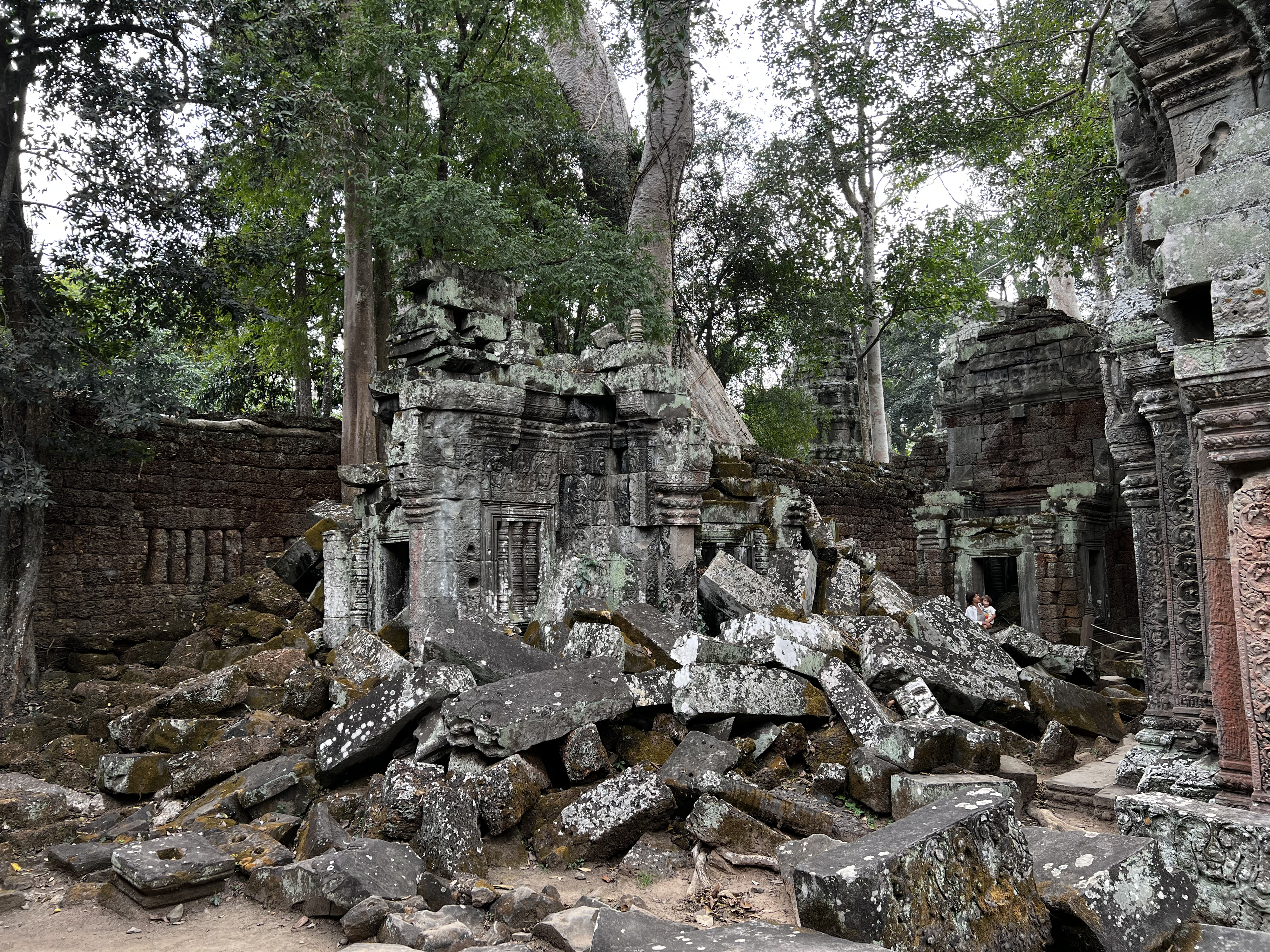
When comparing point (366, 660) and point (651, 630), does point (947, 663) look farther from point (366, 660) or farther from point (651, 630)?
point (366, 660)

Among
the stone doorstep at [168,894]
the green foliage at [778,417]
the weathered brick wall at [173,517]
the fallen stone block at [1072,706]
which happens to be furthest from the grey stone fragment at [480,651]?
the green foliage at [778,417]

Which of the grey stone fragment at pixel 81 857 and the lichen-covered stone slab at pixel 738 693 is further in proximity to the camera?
the lichen-covered stone slab at pixel 738 693

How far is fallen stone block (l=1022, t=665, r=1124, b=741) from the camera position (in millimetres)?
6477

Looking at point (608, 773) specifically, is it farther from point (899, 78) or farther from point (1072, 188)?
point (899, 78)

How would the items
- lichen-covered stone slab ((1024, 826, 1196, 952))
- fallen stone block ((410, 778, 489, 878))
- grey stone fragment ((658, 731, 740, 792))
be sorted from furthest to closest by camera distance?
grey stone fragment ((658, 731, 740, 792))
fallen stone block ((410, 778, 489, 878))
lichen-covered stone slab ((1024, 826, 1196, 952))

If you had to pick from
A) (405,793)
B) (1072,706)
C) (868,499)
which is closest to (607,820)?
(405,793)

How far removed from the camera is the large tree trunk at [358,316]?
11.4 meters

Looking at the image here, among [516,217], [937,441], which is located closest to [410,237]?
[516,217]

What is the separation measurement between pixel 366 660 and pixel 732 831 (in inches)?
128

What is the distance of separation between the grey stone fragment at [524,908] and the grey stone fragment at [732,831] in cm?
89

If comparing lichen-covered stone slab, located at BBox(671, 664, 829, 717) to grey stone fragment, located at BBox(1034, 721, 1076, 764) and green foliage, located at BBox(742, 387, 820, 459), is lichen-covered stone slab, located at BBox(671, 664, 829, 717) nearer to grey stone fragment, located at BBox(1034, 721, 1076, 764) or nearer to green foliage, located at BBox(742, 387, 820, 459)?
grey stone fragment, located at BBox(1034, 721, 1076, 764)

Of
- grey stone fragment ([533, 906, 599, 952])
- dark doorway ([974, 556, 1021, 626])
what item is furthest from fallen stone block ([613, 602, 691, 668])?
dark doorway ([974, 556, 1021, 626])

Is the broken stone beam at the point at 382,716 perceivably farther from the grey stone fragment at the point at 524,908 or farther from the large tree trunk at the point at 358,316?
the large tree trunk at the point at 358,316

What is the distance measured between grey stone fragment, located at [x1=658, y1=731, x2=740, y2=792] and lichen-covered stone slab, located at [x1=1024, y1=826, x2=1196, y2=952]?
6.24 feet
